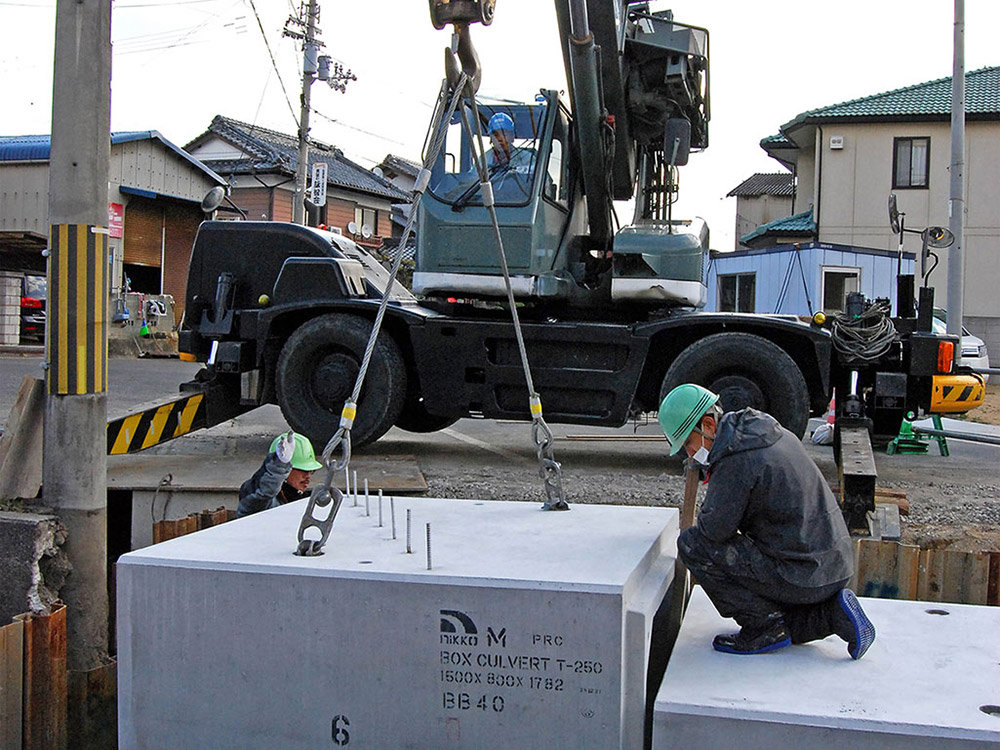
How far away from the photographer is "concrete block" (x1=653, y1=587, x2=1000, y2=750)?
3.14 meters

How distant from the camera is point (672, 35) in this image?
829cm

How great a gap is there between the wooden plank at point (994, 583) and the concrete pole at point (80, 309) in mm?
4760

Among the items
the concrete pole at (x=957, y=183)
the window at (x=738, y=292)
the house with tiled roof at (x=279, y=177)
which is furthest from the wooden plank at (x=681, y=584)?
the house with tiled roof at (x=279, y=177)

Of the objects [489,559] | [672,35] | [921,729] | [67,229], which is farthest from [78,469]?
[672,35]

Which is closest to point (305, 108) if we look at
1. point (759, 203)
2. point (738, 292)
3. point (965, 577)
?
point (738, 292)

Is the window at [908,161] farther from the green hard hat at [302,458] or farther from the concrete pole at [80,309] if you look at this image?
the concrete pole at [80,309]

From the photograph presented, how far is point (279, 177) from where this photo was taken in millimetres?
30797

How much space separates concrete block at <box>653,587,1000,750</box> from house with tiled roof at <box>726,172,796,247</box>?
36559 mm

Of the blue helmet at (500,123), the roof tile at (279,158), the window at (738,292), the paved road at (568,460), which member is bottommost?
the paved road at (568,460)

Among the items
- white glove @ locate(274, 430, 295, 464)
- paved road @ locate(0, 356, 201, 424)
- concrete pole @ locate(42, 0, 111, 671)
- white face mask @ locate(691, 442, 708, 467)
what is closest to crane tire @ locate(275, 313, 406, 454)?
white glove @ locate(274, 430, 295, 464)

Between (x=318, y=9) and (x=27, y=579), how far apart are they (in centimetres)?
2004

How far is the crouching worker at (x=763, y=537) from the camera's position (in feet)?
12.1

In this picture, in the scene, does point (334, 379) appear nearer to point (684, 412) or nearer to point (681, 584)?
point (681, 584)

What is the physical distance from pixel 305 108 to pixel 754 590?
2048 centimetres
